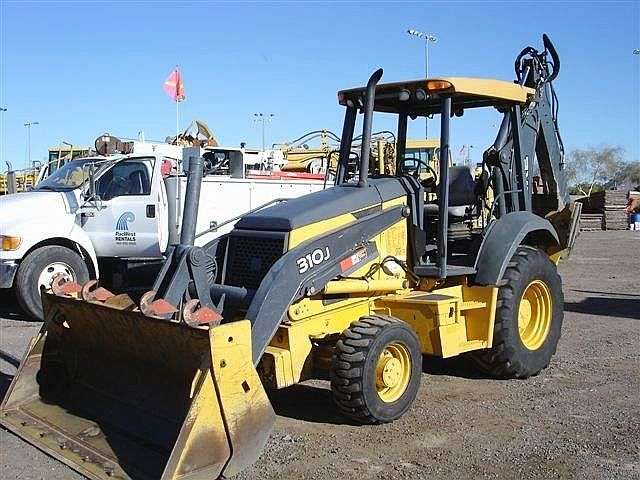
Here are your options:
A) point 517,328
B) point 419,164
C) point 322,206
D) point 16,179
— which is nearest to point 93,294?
point 322,206

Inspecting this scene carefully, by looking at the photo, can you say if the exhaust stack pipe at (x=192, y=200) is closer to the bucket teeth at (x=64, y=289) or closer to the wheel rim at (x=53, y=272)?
the bucket teeth at (x=64, y=289)

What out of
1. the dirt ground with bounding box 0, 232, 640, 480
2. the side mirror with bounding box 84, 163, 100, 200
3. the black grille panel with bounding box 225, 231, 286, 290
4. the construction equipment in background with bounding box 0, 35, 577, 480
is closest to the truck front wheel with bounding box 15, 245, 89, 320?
the side mirror with bounding box 84, 163, 100, 200

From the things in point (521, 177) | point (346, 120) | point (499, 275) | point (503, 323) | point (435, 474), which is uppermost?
point (346, 120)

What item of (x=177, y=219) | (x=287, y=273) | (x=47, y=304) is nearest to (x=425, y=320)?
(x=287, y=273)

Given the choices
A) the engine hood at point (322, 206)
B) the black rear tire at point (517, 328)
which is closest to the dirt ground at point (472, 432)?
the black rear tire at point (517, 328)

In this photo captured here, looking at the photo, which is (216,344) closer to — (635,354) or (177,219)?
(635,354)

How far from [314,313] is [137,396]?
4.46 feet

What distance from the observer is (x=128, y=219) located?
10656 mm

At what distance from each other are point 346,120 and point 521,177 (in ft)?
5.65

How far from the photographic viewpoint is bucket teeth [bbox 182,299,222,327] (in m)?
4.59

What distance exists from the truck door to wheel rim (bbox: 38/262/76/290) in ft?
2.06

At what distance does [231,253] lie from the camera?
5969mm

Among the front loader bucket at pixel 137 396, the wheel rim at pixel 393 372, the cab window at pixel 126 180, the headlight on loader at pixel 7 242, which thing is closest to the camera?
the front loader bucket at pixel 137 396

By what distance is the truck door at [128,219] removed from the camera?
1064 cm
